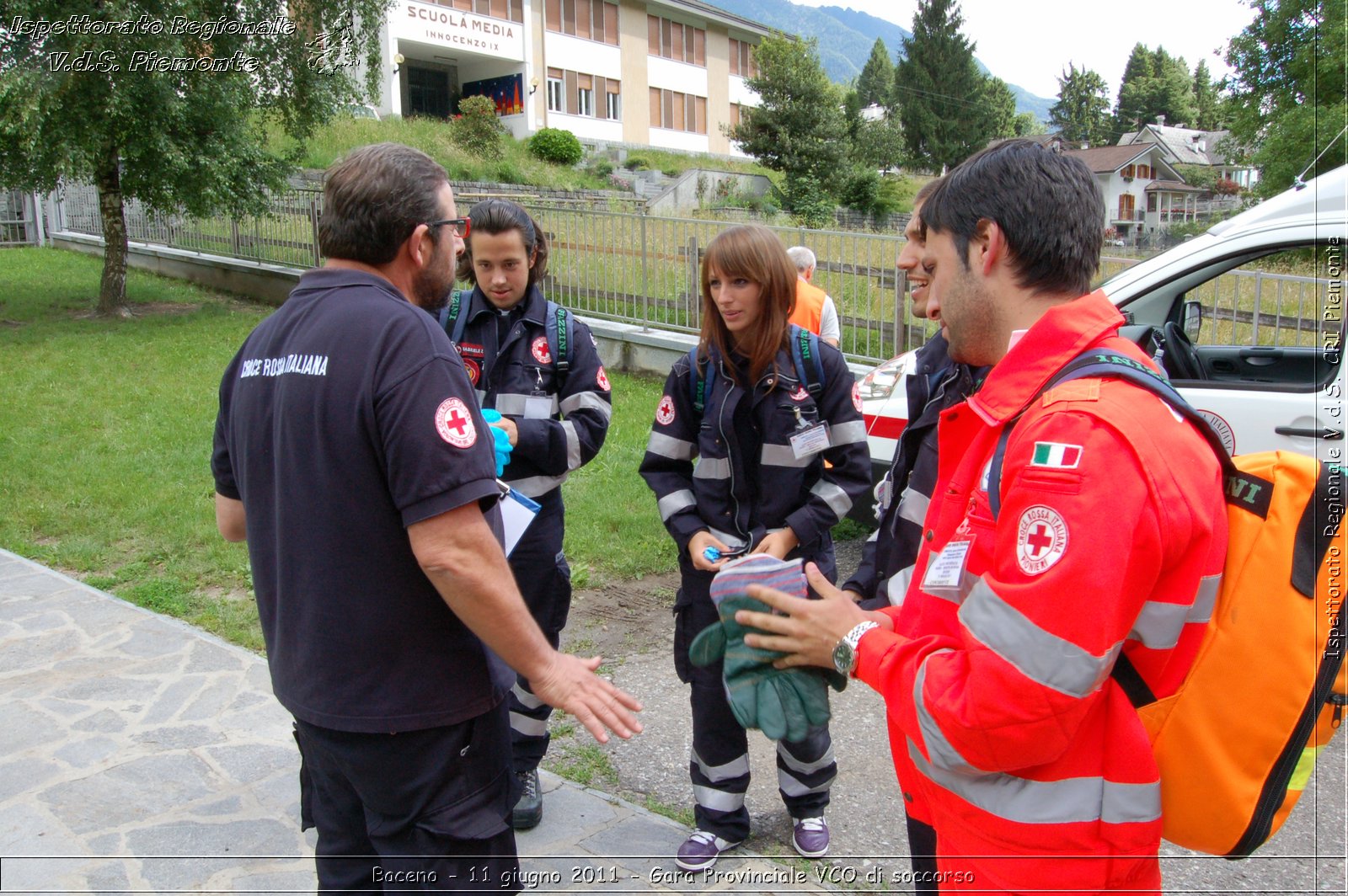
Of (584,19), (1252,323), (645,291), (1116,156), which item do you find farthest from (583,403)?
(1116,156)

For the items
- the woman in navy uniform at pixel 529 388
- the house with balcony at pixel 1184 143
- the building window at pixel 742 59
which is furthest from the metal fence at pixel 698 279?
the house with balcony at pixel 1184 143

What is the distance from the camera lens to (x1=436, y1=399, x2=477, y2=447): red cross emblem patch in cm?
183

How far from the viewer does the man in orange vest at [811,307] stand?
6809mm

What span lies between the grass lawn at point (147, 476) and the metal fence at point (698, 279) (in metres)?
1.19

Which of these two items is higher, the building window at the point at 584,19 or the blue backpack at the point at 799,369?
the building window at the point at 584,19

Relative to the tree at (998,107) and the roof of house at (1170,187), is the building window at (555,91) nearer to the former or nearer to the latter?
the tree at (998,107)

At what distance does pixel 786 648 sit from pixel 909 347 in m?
7.49

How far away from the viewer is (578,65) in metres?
41.3

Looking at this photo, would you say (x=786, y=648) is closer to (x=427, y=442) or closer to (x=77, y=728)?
(x=427, y=442)

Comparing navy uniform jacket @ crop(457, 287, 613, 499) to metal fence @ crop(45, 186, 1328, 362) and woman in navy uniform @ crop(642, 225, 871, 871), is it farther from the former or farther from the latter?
metal fence @ crop(45, 186, 1328, 362)

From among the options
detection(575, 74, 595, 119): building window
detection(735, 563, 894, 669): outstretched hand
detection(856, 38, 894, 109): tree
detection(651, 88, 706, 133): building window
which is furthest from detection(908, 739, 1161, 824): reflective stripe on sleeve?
detection(856, 38, 894, 109): tree

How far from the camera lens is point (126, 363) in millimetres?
11586

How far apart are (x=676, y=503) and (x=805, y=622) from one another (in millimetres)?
1433

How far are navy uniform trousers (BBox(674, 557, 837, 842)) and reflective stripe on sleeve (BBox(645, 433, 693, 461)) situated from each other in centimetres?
37
